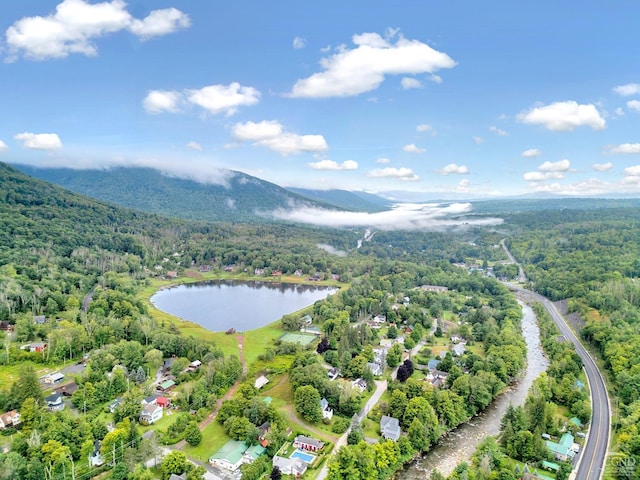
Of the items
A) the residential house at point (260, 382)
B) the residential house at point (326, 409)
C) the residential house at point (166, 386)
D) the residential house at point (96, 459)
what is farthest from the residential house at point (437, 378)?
the residential house at point (96, 459)

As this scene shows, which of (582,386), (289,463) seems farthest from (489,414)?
(289,463)

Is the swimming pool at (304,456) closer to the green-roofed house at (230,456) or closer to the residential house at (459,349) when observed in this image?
the green-roofed house at (230,456)

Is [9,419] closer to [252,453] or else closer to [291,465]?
[252,453]

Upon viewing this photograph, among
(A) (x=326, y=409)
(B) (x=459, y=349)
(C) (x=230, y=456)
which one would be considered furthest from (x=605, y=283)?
(C) (x=230, y=456)

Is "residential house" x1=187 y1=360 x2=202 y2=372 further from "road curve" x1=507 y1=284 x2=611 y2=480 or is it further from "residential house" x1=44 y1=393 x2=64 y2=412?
"road curve" x1=507 y1=284 x2=611 y2=480

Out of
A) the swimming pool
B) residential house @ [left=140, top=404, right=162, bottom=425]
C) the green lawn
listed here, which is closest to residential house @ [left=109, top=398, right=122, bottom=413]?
residential house @ [left=140, top=404, right=162, bottom=425]

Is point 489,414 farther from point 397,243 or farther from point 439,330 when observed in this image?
point 397,243
